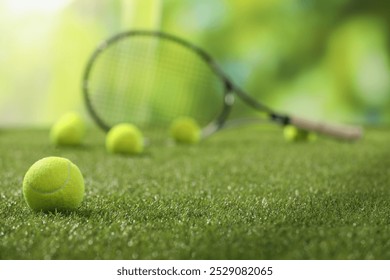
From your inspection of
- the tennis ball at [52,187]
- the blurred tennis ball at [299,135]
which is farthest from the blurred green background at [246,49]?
the tennis ball at [52,187]

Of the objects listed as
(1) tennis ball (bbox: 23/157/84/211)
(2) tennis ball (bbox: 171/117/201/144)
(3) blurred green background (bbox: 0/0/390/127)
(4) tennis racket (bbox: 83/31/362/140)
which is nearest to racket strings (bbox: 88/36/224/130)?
(4) tennis racket (bbox: 83/31/362/140)

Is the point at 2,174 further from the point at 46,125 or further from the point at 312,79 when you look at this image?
the point at 312,79

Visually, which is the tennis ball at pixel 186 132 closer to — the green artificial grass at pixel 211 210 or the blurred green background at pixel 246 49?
the green artificial grass at pixel 211 210

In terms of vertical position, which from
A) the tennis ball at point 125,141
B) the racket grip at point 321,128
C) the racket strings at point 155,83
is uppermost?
the racket grip at point 321,128

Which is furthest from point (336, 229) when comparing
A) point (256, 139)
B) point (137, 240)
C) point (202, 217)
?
point (256, 139)

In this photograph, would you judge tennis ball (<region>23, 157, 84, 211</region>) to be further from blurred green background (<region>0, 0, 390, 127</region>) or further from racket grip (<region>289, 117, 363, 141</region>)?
blurred green background (<region>0, 0, 390, 127</region>)

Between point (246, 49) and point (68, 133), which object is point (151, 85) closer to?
point (246, 49)
